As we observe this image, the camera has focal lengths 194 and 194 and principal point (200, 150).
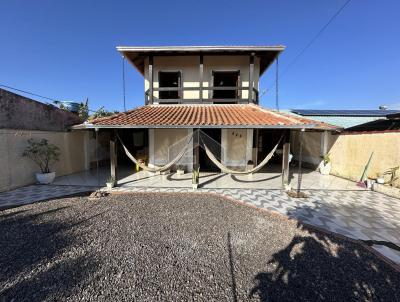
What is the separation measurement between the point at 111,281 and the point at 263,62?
32.1 ft

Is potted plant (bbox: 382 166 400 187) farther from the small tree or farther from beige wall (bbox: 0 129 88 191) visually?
beige wall (bbox: 0 129 88 191)

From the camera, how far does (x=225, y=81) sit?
968cm

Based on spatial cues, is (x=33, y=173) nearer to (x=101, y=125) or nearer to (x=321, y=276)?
(x=101, y=125)

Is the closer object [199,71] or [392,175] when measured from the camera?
[392,175]

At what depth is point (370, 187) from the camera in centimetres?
652

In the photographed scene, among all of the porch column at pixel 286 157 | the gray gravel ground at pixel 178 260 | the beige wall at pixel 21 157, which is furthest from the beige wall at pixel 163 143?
the gray gravel ground at pixel 178 260

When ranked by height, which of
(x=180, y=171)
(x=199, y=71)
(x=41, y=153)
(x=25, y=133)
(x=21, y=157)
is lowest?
(x=180, y=171)

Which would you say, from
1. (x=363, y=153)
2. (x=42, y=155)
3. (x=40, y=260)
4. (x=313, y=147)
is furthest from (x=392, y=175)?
(x=42, y=155)

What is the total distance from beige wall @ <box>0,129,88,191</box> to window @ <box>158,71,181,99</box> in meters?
4.43

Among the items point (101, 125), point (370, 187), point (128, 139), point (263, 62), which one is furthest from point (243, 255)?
point (128, 139)

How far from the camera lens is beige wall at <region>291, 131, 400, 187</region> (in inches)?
247

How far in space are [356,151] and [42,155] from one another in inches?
464

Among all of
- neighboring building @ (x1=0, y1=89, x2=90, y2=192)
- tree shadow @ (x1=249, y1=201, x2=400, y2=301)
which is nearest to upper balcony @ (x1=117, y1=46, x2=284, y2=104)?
neighboring building @ (x1=0, y1=89, x2=90, y2=192)

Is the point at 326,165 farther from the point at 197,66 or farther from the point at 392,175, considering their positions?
the point at 197,66
